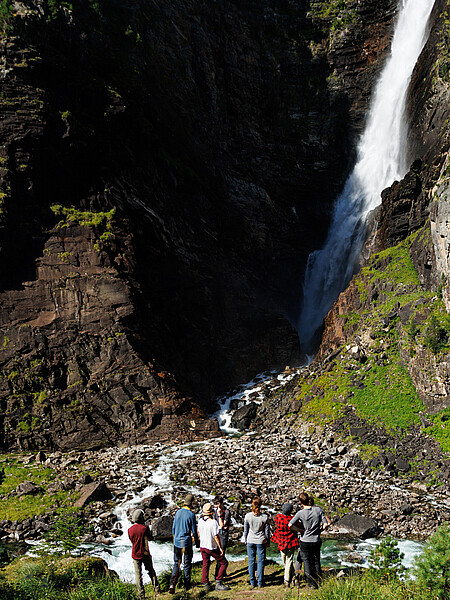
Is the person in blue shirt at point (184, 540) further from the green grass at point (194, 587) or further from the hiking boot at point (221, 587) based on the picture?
the hiking boot at point (221, 587)

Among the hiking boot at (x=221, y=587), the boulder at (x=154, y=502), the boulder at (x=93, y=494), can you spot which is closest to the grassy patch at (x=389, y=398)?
the boulder at (x=154, y=502)

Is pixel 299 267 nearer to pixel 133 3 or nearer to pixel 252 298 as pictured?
pixel 252 298

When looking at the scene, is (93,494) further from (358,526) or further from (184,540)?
(358,526)

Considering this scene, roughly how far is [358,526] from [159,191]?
33700 millimetres

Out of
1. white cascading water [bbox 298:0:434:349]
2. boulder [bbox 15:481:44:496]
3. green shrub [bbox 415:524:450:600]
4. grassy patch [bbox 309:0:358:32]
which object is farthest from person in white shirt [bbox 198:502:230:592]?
Result: grassy patch [bbox 309:0:358:32]

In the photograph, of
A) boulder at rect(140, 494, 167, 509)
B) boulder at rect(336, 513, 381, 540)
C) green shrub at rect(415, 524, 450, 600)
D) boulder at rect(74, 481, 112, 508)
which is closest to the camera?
green shrub at rect(415, 524, 450, 600)

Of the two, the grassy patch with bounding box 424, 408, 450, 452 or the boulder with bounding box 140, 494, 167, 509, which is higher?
the grassy patch with bounding box 424, 408, 450, 452

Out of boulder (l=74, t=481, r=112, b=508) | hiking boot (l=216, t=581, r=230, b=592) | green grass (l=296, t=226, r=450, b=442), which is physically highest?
green grass (l=296, t=226, r=450, b=442)

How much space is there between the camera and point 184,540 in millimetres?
10297

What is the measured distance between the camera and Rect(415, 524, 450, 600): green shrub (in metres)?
7.67

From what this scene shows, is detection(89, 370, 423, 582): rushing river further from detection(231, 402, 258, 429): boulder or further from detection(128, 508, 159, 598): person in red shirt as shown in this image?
detection(231, 402, 258, 429): boulder

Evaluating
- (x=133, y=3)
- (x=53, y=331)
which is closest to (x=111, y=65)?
(x=133, y=3)

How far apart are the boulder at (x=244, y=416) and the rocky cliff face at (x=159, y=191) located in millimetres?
3192

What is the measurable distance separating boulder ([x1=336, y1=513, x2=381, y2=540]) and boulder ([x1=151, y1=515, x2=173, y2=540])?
6.13 m
